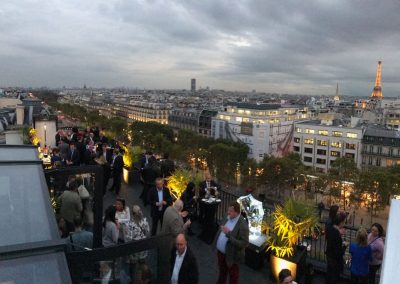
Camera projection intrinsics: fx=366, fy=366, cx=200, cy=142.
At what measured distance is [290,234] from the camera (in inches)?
314

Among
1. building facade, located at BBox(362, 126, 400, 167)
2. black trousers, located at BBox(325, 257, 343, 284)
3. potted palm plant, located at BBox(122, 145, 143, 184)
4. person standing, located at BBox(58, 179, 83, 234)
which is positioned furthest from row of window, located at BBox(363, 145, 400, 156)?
person standing, located at BBox(58, 179, 83, 234)

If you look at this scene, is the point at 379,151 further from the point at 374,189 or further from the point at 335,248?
the point at 335,248

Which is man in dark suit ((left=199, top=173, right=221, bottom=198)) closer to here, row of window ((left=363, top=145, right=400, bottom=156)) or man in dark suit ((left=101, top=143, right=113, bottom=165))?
man in dark suit ((left=101, top=143, right=113, bottom=165))

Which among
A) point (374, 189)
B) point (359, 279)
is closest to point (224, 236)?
point (359, 279)

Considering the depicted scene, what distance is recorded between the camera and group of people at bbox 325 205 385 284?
7309 mm

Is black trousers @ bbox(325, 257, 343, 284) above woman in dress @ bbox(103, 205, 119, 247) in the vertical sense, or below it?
below

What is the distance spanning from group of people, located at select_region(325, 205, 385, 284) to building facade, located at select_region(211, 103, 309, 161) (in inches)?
2967

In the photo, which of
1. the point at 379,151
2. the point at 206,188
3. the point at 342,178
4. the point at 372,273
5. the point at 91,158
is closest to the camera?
the point at 372,273

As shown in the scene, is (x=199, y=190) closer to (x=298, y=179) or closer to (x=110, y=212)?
(x=110, y=212)

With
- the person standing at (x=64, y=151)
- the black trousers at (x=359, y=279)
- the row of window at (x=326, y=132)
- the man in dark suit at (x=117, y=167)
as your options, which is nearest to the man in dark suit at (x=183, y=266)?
the black trousers at (x=359, y=279)

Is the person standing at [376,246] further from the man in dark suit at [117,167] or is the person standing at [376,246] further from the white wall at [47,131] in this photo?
the white wall at [47,131]

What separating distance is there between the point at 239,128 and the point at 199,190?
79191 mm

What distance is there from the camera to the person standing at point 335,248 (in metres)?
7.46

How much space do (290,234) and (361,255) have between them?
4.73 feet
